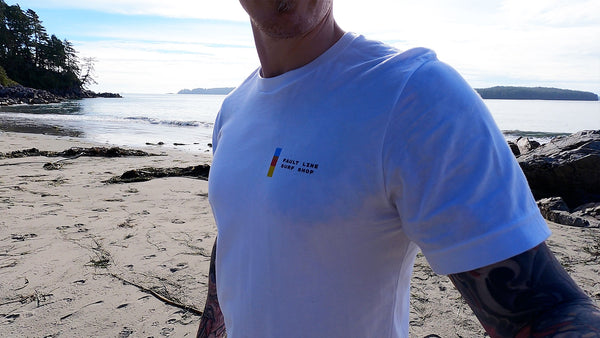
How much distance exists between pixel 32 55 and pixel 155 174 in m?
80.8

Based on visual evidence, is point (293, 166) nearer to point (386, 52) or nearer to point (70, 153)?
point (386, 52)

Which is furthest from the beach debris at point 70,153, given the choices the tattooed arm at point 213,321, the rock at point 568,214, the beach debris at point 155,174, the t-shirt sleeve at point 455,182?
the t-shirt sleeve at point 455,182

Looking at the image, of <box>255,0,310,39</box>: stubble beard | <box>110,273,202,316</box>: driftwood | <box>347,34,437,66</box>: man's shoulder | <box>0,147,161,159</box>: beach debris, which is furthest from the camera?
<box>0,147,161,159</box>: beach debris

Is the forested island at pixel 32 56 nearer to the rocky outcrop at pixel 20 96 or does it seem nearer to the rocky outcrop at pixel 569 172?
the rocky outcrop at pixel 20 96

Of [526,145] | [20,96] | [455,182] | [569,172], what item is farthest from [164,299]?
[20,96]

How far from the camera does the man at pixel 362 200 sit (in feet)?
2.51

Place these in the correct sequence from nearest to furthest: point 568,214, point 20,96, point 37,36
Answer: point 568,214 < point 20,96 < point 37,36

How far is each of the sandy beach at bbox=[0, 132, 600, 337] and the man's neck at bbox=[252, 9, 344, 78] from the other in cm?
220

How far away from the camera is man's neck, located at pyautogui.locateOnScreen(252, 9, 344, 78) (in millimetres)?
1167

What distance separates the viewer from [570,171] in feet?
21.6

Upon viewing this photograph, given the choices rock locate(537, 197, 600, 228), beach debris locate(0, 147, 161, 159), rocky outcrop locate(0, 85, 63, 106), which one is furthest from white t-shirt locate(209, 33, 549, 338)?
rocky outcrop locate(0, 85, 63, 106)

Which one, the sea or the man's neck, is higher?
the man's neck

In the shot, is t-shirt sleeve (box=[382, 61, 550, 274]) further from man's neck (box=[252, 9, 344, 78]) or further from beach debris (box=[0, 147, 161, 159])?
beach debris (box=[0, 147, 161, 159])

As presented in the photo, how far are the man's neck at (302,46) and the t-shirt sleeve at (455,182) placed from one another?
15.8 inches
